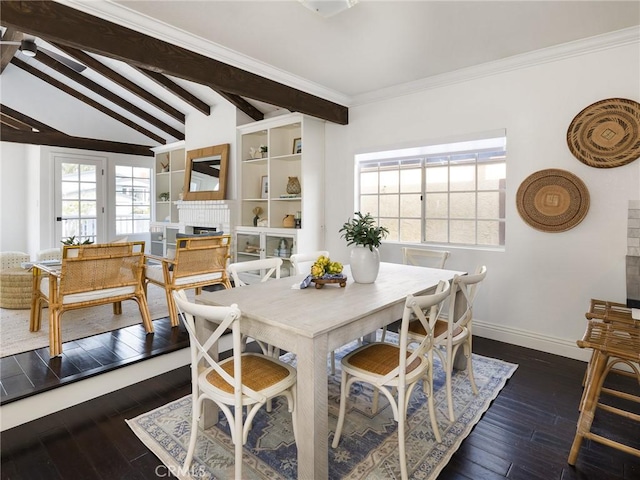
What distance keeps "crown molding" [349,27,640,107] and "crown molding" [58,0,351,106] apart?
0.78 meters

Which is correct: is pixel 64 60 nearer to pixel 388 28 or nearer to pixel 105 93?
pixel 105 93

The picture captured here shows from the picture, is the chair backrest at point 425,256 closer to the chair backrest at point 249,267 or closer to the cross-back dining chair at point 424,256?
the cross-back dining chair at point 424,256

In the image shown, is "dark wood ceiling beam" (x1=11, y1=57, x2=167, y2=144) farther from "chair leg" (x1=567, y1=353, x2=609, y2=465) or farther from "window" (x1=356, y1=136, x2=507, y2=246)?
"chair leg" (x1=567, y1=353, x2=609, y2=465)

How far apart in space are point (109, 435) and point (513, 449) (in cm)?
216

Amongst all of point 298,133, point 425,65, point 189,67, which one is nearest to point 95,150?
point 298,133

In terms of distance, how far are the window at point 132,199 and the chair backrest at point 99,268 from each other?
492 cm

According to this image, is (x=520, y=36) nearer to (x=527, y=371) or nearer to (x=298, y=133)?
(x=527, y=371)

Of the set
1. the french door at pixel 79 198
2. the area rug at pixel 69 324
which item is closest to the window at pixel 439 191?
the area rug at pixel 69 324

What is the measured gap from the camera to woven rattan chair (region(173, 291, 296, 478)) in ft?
4.97

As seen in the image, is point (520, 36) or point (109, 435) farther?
point (520, 36)

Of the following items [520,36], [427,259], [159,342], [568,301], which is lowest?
[159,342]

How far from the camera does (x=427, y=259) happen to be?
384 cm

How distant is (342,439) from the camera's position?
199 cm

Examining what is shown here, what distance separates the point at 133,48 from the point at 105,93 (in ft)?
13.4
